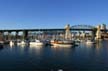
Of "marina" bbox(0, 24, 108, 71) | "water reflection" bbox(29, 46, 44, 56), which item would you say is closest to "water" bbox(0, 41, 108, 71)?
"marina" bbox(0, 24, 108, 71)

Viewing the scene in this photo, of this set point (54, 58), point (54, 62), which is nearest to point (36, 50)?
point (54, 58)

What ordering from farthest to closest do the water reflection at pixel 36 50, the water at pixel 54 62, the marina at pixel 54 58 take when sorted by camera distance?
the water reflection at pixel 36 50 < the marina at pixel 54 58 < the water at pixel 54 62

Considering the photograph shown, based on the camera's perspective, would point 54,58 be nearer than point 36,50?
Yes

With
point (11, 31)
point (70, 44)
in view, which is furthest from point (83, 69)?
point (11, 31)

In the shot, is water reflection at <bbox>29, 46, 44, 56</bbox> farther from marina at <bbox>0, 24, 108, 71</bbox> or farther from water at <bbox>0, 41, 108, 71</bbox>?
water at <bbox>0, 41, 108, 71</bbox>

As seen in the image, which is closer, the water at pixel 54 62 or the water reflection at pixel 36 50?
the water at pixel 54 62

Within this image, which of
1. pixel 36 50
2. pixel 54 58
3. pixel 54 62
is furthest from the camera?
pixel 36 50

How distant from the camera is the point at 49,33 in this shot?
19550 cm

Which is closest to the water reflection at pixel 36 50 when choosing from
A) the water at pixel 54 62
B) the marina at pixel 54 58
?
the marina at pixel 54 58

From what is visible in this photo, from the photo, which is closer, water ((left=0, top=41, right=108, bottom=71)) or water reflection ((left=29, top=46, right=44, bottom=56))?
water ((left=0, top=41, right=108, bottom=71))

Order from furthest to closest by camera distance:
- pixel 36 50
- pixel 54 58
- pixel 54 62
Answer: pixel 36 50 < pixel 54 58 < pixel 54 62

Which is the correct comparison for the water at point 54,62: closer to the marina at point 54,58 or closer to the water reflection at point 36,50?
the marina at point 54,58

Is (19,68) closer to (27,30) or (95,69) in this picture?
(95,69)

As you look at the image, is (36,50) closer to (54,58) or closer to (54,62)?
(54,58)
